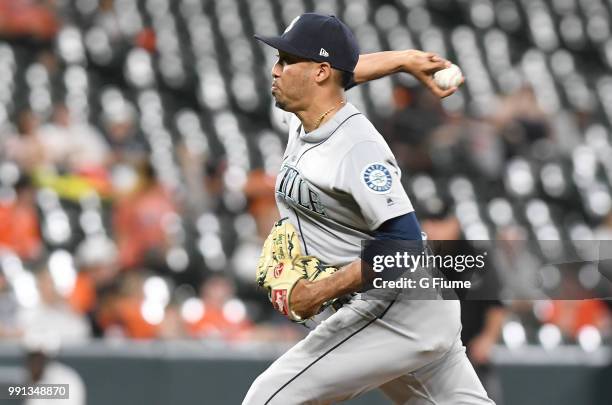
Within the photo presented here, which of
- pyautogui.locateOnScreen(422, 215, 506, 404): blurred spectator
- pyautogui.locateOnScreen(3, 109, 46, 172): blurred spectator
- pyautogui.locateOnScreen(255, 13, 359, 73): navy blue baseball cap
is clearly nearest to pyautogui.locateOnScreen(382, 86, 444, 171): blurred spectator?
pyautogui.locateOnScreen(3, 109, 46, 172): blurred spectator

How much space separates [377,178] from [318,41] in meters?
0.48

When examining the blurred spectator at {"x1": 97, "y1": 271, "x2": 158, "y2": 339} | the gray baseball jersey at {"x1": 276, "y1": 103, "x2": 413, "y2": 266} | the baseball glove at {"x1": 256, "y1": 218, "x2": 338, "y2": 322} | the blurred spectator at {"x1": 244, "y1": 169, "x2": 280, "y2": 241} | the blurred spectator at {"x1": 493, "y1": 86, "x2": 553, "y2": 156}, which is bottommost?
the blurred spectator at {"x1": 97, "y1": 271, "x2": 158, "y2": 339}

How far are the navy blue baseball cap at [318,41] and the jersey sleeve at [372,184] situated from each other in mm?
306

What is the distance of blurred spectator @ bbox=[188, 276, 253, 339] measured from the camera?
301 inches

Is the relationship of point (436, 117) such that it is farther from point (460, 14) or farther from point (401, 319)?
point (401, 319)

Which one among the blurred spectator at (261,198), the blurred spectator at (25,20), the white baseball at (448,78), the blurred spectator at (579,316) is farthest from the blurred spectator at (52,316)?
the blurred spectator at (25,20)

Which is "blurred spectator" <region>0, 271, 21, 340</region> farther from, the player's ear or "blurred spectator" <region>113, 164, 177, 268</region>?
the player's ear

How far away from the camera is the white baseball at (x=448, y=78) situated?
3.72 metres

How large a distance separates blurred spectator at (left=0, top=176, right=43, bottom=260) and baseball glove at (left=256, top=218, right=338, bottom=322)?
177 inches

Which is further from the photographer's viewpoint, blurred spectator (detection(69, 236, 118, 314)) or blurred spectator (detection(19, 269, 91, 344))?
blurred spectator (detection(69, 236, 118, 314))

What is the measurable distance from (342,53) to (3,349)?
340 cm

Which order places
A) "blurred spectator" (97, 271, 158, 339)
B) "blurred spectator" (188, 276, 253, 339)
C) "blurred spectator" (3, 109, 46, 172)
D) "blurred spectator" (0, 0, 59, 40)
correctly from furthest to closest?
"blurred spectator" (0, 0, 59, 40), "blurred spectator" (3, 109, 46, 172), "blurred spectator" (188, 276, 253, 339), "blurred spectator" (97, 271, 158, 339)

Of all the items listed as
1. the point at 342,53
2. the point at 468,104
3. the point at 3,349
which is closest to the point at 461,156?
the point at 468,104

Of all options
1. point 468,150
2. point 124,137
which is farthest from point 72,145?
point 468,150
